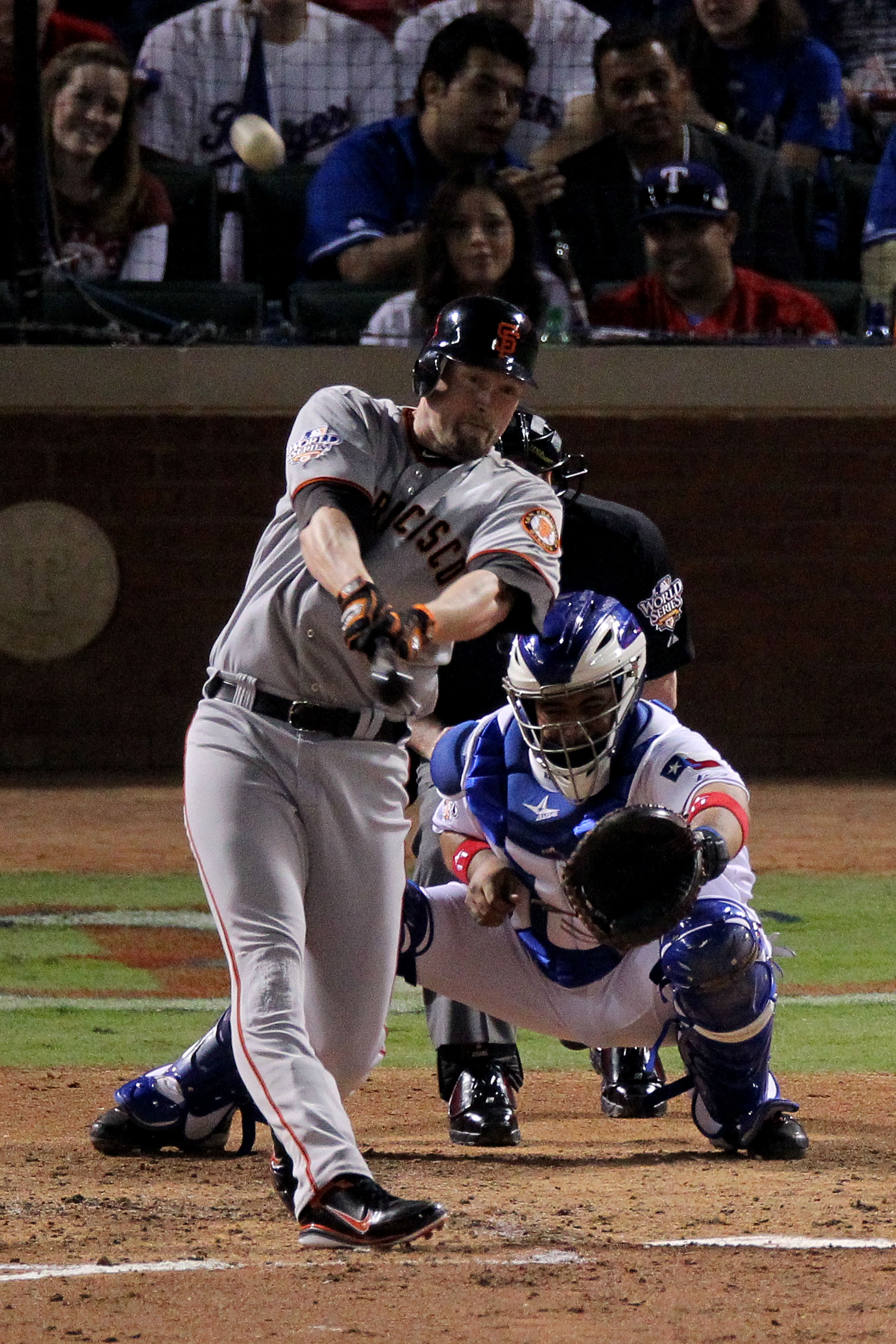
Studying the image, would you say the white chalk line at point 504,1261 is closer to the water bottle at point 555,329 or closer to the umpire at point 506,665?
the umpire at point 506,665

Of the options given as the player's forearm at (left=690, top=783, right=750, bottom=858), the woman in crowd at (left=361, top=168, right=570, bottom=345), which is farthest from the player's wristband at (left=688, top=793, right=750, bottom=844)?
the woman in crowd at (left=361, top=168, right=570, bottom=345)

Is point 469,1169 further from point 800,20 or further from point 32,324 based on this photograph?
point 800,20

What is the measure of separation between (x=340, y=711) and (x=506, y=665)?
1498 millimetres

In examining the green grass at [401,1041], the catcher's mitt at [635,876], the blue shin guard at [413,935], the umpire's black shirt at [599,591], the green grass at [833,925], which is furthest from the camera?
the green grass at [833,925]

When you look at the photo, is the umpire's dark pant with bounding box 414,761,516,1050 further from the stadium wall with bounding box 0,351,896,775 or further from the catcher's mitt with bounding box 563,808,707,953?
the stadium wall with bounding box 0,351,896,775

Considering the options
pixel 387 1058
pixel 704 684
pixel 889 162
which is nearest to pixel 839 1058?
pixel 387 1058

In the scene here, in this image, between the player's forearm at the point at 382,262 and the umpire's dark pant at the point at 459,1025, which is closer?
the umpire's dark pant at the point at 459,1025

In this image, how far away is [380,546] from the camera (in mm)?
3529

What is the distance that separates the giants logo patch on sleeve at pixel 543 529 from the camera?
3441 millimetres

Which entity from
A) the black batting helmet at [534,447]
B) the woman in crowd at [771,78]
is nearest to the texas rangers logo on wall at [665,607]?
the black batting helmet at [534,447]

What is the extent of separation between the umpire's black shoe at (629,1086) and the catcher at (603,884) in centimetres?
36

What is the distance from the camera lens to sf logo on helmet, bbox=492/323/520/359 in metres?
3.47

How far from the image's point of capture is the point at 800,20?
32.2ft

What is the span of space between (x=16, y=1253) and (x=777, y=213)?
7.79 metres
